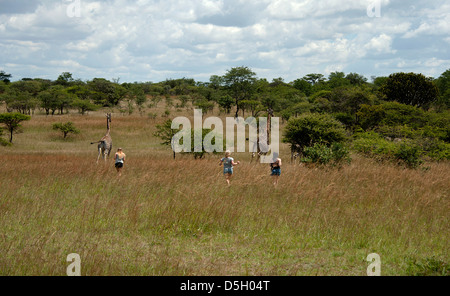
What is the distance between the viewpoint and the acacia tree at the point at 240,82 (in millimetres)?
71812

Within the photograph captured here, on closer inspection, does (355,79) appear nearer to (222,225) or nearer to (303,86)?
(303,86)

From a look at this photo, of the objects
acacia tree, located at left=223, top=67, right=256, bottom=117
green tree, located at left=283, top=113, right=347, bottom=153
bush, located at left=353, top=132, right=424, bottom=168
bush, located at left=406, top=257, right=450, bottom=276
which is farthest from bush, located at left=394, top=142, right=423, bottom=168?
acacia tree, located at left=223, top=67, right=256, bottom=117

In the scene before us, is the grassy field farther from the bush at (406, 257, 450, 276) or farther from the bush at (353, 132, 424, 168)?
the bush at (353, 132, 424, 168)

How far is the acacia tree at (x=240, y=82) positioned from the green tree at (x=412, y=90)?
28973mm

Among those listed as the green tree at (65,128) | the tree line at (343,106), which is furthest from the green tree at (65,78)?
the green tree at (65,128)

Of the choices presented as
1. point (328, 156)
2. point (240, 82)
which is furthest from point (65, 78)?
point (328, 156)

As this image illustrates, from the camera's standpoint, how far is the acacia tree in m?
71.8

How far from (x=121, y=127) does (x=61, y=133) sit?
7014 mm

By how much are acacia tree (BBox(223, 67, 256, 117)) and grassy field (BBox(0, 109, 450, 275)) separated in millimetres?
60414

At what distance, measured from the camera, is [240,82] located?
237 feet

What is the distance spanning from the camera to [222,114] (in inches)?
2474

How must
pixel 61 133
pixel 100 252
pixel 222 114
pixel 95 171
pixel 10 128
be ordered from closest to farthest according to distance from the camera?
pixel 100 252 < pixel 95 171 < pixel 10 128 < pixel 61 133 < pixel 222 114
